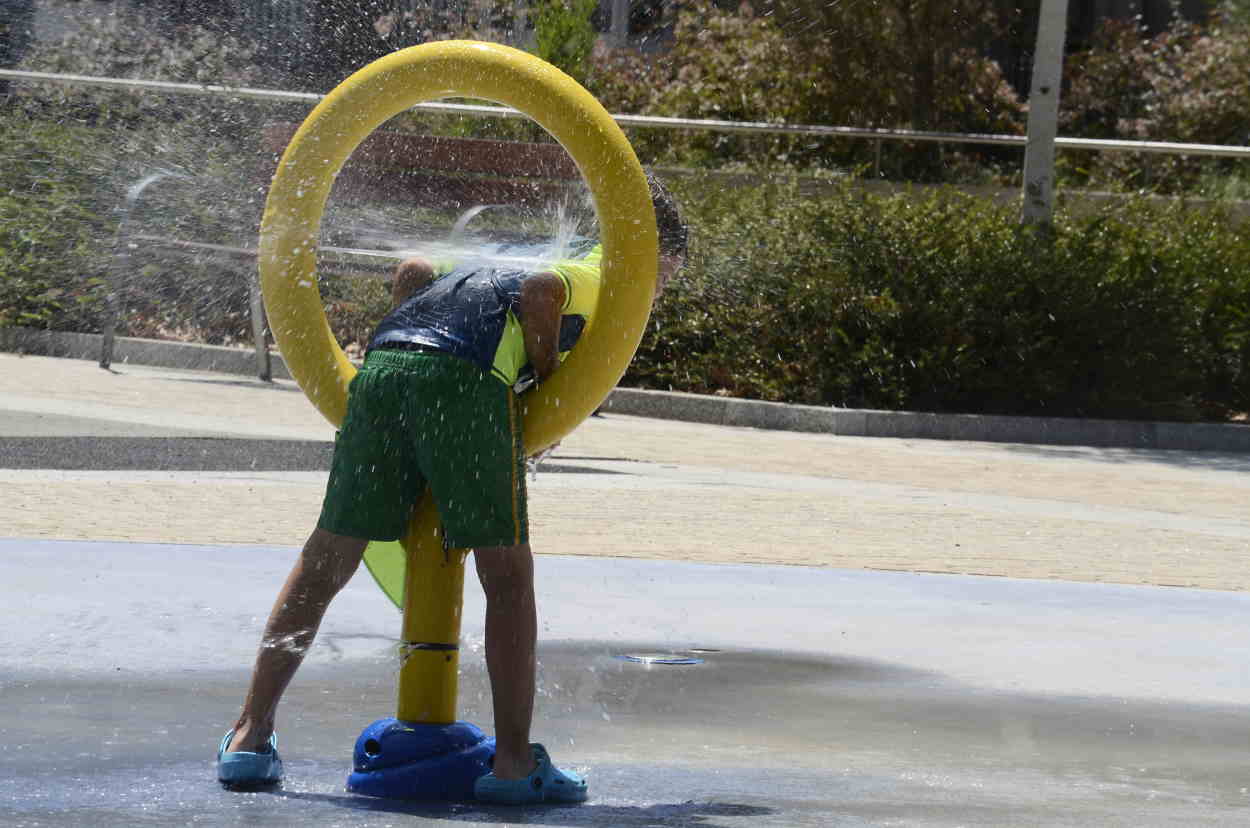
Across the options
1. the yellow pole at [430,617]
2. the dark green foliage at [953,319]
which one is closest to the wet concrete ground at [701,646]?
the yellow pole at [430,617]

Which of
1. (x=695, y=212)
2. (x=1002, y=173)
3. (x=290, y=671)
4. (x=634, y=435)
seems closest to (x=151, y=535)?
(x=290, y=671)

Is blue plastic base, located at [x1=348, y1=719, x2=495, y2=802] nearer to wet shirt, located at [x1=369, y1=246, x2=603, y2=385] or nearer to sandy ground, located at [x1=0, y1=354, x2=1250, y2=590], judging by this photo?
wet shirt, located at [x1=369, y1=246, x2=603, y2=385]

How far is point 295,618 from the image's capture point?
Result: 4141 mm

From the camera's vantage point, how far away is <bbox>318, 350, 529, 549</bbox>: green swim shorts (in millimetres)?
4047

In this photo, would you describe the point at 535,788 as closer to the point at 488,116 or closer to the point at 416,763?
the point at 416,763

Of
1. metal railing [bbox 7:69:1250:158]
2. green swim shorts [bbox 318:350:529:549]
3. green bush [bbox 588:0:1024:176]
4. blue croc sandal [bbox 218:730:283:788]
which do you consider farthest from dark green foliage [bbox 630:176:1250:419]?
blue croc sandal [bbox 218:730:283:788]

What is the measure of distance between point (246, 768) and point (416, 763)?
0.35m

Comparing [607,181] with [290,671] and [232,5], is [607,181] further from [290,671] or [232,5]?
[232,5]

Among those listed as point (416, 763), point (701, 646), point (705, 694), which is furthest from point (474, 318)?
point (701, 646)

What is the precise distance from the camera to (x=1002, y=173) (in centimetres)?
1873

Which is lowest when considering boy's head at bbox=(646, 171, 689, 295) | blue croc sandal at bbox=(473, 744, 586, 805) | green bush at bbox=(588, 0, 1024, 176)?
blue croc sandal at bbox=(473, 744, 586, 805)

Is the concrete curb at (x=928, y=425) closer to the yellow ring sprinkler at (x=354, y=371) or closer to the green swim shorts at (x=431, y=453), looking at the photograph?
the yellow ring sprinkler at (x=354, y=371)

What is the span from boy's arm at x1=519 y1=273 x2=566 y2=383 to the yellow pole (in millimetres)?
386

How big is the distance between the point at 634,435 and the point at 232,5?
9.47m
